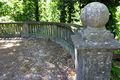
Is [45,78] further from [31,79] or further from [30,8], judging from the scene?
[30,8]

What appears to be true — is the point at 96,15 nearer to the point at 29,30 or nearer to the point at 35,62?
the point at 35,62

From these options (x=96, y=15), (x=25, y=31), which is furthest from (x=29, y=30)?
(x=96, y=15)

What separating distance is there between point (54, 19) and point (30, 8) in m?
2.31

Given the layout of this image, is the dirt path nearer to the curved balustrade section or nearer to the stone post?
the curved balustrade section

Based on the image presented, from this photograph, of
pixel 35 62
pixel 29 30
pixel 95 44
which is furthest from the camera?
pixel 29 30

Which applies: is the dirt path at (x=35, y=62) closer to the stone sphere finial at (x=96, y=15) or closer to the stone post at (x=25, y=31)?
the stone post at (x=25, y=31)

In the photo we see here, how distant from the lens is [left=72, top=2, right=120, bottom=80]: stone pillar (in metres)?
4.08

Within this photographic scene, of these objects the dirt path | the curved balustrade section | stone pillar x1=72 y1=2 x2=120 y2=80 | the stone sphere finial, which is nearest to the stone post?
the curved balustrade section

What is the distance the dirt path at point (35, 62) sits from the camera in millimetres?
6523

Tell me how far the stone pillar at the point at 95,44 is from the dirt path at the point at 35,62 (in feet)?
6.70

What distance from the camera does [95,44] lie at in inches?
161

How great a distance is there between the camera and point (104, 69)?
4.29 metres

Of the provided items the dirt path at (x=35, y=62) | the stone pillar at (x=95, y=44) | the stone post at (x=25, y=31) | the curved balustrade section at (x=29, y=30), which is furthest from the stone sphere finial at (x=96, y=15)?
the stone post at (x=25, y=31)

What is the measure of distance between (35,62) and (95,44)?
3867 millimetres
